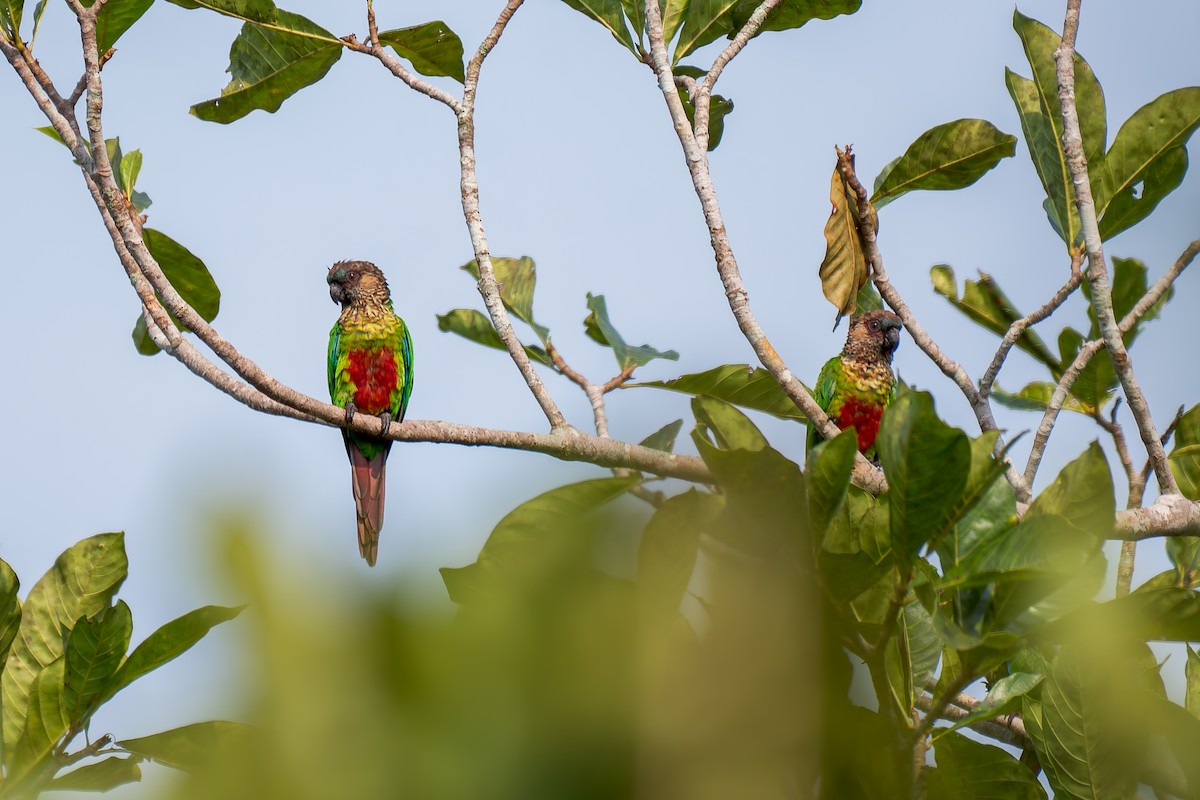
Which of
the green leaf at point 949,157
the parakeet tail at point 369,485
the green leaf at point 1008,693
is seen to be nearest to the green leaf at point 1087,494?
the green leaf at point 1008,693

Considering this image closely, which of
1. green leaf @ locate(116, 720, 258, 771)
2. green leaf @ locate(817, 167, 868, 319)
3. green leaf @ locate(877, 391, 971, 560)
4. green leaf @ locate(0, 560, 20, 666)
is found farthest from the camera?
green leaf @ locate(817, 167, 868, 319)

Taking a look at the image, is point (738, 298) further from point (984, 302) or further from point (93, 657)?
point (93, 657)

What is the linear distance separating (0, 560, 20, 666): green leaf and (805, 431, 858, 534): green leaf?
1773 mm

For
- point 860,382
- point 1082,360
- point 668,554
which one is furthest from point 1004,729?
point 860,382

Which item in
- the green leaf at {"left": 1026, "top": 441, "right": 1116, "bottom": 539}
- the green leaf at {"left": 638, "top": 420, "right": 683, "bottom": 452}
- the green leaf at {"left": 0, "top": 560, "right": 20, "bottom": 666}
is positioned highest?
the green leaf at {"left": 638, "top": 420, "right": 683, "bottom": 452}

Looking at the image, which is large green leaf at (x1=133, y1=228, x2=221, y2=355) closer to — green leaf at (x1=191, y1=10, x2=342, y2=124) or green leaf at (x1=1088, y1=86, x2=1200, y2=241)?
green leaf at (x1=191, y1=10, x2=342, y2=124)

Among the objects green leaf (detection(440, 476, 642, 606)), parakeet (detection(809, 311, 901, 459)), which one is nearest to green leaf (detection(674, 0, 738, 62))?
parakeet (detection(809, 311, 901, 459))

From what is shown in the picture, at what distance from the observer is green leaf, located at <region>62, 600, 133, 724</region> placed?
2.08 metres

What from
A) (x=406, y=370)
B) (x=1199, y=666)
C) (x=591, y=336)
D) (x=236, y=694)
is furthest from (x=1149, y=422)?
(x=406, y=370)

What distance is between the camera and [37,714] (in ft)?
6.55

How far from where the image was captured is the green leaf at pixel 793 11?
382cm

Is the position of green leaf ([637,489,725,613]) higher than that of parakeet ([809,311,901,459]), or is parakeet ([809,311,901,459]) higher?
parakeet ([809,311,901,459])

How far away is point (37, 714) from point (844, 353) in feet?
17.3

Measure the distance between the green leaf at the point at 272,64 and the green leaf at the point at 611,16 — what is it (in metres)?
0.88
